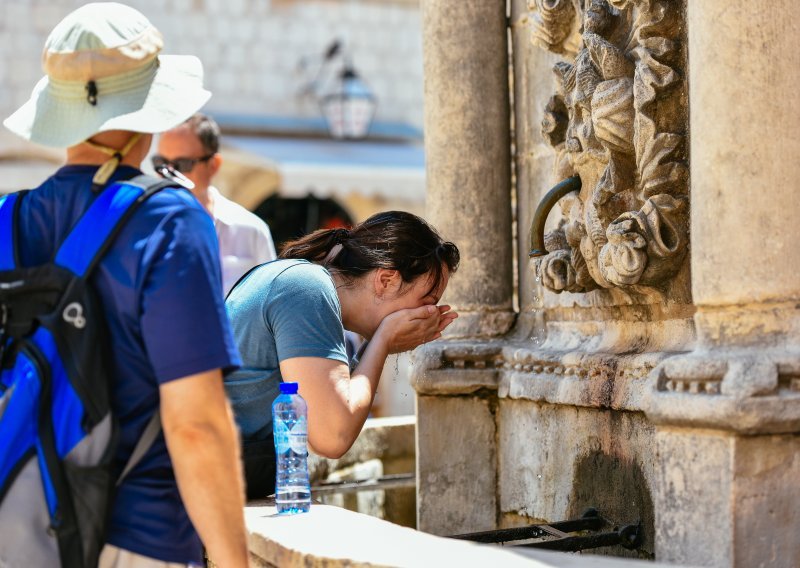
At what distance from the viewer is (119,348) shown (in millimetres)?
2137

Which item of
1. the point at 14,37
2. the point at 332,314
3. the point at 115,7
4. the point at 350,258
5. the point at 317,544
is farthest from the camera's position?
the point at 14,37

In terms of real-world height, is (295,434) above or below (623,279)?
below

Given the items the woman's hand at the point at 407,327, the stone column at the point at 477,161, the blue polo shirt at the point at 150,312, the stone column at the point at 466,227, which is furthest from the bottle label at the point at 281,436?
the stone column at the point at 477,161

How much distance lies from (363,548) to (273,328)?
35.5 inches

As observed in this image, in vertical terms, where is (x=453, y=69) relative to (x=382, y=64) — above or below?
below

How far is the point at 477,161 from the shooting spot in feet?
14.8

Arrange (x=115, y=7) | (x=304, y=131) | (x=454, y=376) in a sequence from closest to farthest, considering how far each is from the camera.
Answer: (x=115, y=7), (x=454, y=376), (x=304, y=131)

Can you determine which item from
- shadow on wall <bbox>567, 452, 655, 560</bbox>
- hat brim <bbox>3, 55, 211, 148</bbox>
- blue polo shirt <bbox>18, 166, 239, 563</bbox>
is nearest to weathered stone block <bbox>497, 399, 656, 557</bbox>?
shadow on wall <bbox>567, 452, 655, 560</bbox>

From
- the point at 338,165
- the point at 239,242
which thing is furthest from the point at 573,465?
the point at 338,165

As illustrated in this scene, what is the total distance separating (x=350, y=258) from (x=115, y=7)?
1.40m

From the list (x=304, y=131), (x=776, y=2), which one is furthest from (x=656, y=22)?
(x=304, y=131)

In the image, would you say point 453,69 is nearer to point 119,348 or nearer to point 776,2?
point 776,2

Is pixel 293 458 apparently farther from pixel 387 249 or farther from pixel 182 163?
pixel 182 163

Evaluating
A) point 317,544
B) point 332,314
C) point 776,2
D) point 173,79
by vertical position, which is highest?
point 776,2
